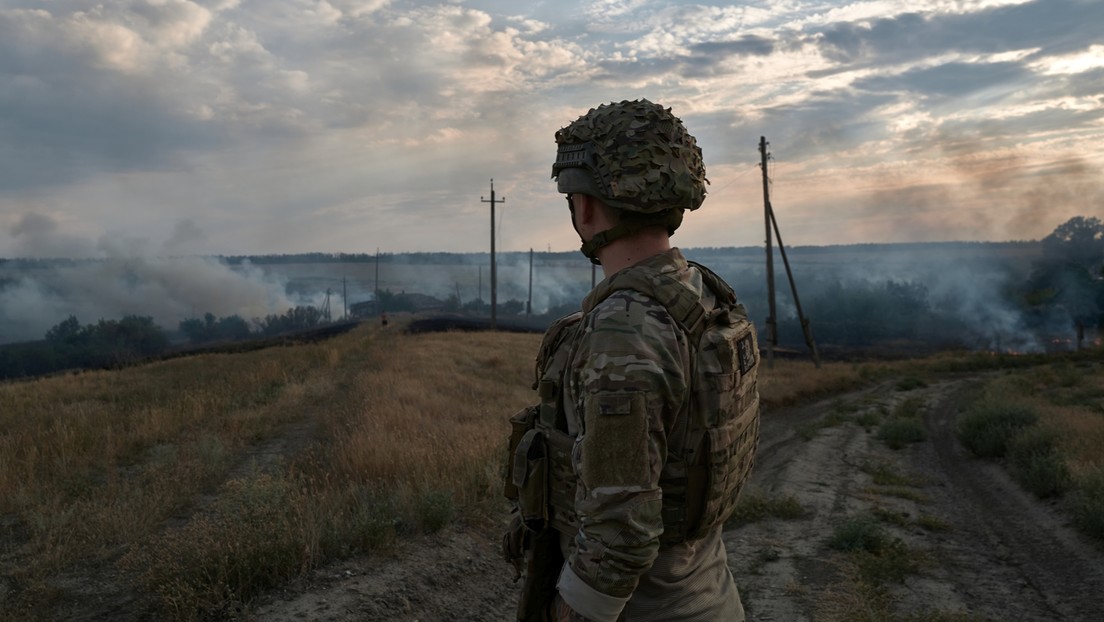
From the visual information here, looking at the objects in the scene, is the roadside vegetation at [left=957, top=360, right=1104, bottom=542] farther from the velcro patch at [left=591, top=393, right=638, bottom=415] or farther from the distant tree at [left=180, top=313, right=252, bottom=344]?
the distant tree at [left=180, top=313, right=252, bottom=344]

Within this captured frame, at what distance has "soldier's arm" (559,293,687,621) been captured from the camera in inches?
66.3

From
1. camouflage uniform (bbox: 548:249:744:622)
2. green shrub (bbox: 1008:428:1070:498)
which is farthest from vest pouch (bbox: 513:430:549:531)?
green shrub (bbox: 1008:428:1070:498)

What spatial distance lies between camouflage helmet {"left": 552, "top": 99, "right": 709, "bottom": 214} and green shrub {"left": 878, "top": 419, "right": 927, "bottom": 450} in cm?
1181

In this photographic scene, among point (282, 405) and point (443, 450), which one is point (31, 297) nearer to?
point (282, 405)

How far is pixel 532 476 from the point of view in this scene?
2.03 m

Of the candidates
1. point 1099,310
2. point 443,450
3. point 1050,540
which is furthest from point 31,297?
point 1099,310

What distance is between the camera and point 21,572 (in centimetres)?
496

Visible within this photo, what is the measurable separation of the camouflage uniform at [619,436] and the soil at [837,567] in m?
3.32

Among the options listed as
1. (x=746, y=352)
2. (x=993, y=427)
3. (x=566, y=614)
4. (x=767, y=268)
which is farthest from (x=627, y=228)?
(x=767, y=268)

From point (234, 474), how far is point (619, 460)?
749 cm

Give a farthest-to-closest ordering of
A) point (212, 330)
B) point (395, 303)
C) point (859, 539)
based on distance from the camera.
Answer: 1. point (395, 303)
2. point (212, 330)
3. point (859, 539)

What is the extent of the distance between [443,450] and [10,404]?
392 inches

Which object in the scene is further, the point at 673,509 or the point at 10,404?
the point at 10,404

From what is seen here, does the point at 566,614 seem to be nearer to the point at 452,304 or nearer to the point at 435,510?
the point at 435,510
